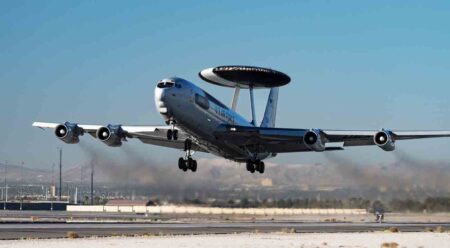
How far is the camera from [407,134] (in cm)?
7394

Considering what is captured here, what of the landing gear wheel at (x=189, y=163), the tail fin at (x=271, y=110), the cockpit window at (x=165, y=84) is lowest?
the landing gear wheel at (x=189, y=163)

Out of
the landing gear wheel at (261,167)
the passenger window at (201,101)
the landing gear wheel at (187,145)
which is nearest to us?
the passenger window at (201,101)

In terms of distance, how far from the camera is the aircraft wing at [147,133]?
73688 millimetres

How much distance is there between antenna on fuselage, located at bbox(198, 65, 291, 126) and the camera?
113781mm

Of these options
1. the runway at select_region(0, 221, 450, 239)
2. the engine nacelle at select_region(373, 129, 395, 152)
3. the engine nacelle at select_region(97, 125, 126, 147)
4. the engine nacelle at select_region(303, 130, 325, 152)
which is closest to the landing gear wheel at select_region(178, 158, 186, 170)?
the runway at select_region(0, 221, 450, 239)

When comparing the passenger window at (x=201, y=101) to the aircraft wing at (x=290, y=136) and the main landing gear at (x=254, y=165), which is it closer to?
the aircraft wing at (x=290, y=136)

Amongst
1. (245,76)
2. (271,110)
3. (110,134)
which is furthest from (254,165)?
(245,76)

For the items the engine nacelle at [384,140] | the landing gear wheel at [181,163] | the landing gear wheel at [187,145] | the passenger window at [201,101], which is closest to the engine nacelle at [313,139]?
the engine nacelle at [384,140]

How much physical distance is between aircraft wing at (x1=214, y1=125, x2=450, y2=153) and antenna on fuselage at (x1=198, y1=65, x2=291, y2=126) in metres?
34.1

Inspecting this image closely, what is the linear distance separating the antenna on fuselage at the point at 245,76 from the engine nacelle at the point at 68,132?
41590mm

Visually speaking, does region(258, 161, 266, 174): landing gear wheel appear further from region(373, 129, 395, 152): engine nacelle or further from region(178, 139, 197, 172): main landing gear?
region(373, 129, 395, 152): engine nacelle

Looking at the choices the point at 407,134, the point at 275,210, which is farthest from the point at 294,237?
the point at 275,210

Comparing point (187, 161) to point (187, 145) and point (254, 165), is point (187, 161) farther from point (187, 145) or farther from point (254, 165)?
point (254, 165)

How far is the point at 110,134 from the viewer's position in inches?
2913
